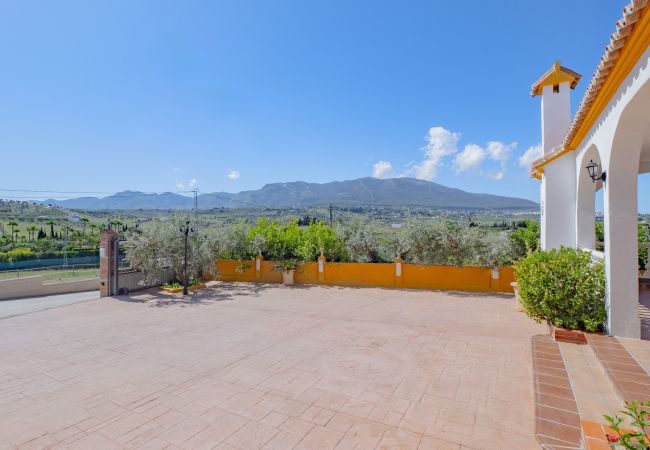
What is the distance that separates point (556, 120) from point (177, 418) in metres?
11.4

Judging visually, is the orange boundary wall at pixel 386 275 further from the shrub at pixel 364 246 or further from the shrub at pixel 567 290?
the shrub at pixel 567 290

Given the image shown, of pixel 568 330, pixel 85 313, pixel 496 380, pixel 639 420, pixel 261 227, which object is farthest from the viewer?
pixel 261 227

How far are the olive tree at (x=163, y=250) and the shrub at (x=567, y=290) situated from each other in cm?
1195

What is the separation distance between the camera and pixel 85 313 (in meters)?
10.2

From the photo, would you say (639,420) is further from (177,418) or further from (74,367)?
(74,367)

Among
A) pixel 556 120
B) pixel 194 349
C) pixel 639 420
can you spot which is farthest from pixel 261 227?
pixel 639 420

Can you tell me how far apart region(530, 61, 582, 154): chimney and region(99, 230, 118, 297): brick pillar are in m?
15.4

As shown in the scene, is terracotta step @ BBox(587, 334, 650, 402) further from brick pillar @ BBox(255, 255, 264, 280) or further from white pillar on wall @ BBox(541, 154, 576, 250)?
brick pillar @ BBox(255, 255, 264, 280)

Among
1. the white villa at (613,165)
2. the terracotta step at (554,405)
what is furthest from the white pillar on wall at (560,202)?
the terracotta step at (554,405)

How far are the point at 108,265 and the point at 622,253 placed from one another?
50.3ft

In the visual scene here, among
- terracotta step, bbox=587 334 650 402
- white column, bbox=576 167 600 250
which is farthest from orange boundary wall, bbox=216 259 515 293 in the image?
terracotta step, bbox=587 334 650 402

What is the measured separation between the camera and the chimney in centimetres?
930

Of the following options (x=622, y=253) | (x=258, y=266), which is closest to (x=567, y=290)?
(x=622, y=253)

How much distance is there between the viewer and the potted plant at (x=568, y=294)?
5.70 meters
